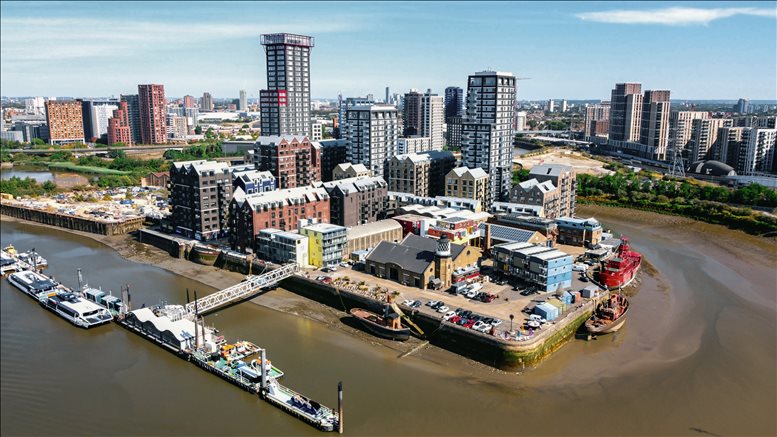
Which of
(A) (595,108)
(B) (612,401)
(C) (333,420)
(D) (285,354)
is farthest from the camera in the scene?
(A) (595,108)

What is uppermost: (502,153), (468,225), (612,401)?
(502,153)

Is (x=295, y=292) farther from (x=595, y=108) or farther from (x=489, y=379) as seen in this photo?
(x=595, y=108)

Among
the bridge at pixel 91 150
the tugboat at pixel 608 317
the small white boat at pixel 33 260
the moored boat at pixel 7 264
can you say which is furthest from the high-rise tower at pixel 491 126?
the bridge at pixel 91 150

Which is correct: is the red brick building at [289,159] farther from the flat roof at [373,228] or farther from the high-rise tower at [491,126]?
the high-rise tower at [491,126]

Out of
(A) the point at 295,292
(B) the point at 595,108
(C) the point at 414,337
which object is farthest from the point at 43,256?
(B) the point at 595,108

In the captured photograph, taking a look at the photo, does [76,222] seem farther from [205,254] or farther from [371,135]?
[371,135]

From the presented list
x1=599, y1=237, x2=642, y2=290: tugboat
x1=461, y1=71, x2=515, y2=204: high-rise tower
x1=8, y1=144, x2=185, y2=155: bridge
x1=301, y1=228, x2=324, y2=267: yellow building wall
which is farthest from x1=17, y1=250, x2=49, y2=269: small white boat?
x1=8, y1=144, x2=185, y2=155: bridge

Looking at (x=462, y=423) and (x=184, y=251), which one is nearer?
(x=462, y=423)

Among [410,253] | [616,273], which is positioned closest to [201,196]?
[410,253]
